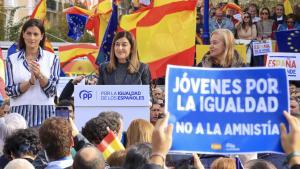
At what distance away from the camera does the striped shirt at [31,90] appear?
8531mm

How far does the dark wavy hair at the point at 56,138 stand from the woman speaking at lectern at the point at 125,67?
2706 millimetres

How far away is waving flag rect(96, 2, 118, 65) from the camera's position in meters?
11.9

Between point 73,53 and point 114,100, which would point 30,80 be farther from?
point 73,53

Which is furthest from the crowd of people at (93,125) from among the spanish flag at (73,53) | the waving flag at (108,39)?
the spanish flag at (73,53)

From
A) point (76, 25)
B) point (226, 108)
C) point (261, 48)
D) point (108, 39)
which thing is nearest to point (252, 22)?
point (76, 25)

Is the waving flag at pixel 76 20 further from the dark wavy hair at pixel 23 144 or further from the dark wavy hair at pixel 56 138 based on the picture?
the dark wavy hair at pixel 56 138

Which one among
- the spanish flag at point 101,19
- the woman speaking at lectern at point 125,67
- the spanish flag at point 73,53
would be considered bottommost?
the woman speaking at lectern at point 125,67

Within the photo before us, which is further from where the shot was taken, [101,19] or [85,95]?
[101,19]

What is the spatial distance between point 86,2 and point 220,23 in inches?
320

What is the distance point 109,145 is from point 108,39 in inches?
221

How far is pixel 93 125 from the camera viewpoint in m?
7.03

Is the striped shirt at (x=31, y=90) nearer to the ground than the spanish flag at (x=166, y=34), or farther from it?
nearer to the ground

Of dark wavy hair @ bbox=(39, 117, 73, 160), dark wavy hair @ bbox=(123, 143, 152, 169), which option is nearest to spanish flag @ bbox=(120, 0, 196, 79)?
dark wavy hair @ bbox=(39, 117, 73, 160)

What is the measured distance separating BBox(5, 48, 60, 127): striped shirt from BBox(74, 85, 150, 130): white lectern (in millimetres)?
308
